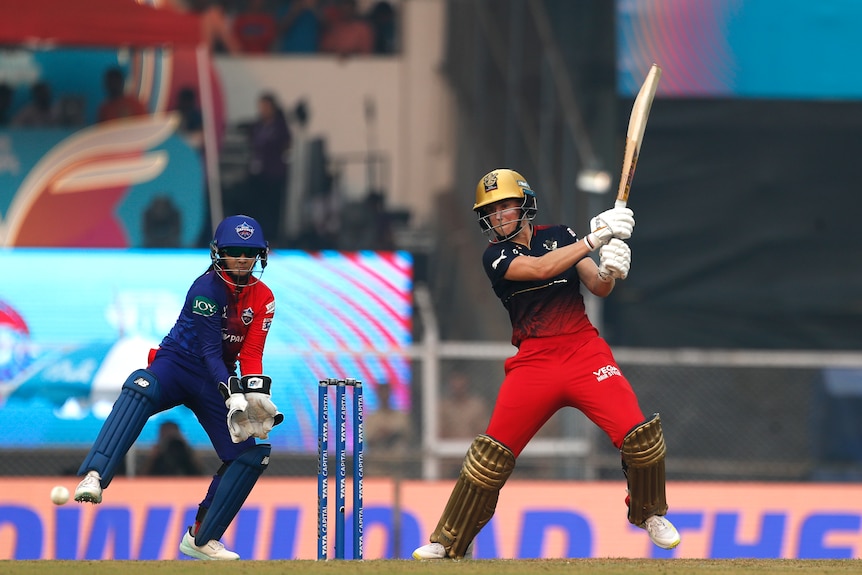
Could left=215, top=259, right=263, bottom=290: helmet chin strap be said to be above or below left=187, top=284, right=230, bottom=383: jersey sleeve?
above

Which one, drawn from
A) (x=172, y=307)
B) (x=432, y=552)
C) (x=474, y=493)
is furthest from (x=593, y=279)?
(x=172, y=307)

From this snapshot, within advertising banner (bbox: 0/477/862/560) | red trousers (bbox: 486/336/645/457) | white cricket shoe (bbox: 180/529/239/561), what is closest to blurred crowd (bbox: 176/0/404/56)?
advertising banner (bbox: 0/477/862/560)

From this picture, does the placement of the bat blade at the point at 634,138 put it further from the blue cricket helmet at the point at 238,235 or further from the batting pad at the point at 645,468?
the blue cricket helmet at the point at 238,235

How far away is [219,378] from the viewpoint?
7.70 m

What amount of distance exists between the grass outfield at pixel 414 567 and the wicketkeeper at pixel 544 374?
0.38 meters

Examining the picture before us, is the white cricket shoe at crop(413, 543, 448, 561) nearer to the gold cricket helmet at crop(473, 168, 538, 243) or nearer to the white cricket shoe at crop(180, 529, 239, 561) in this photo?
the white cricket shoe at crop(180, 529, 239, 561)

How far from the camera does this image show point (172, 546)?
1128 cm

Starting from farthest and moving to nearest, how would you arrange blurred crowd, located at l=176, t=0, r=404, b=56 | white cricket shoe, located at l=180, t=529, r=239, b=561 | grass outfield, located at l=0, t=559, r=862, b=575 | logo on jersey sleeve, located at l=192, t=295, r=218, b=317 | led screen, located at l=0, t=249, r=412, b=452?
blurred crowd, located at l=176, t=0, r=404, b=56, led screen, located at l=0, t=249, r=412, b=452, white cricket shoe, located at l=180, t=529, r=239, b=561, logo on jersey sleeve, located at l=192, t=295, r=218, b=317, grass outfield, located at l=0, t=559, r=862, b=575

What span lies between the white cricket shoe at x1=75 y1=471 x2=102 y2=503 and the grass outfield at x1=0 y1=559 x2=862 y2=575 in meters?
0.36

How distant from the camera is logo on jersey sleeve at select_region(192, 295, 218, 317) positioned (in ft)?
25.5

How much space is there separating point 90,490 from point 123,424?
17.5 inches

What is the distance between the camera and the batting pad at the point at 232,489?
7945 mm

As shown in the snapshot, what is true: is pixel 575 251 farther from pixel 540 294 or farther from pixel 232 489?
pixel 232 489

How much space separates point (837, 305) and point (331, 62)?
6.06m
